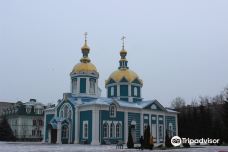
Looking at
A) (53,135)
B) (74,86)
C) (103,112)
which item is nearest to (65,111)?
(53,135)

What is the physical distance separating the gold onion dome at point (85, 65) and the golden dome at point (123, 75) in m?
4.68

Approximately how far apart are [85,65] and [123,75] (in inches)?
263

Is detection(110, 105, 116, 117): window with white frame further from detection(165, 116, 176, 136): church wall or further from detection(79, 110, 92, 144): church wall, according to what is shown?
detection(165, 116, 176, 136): church wall

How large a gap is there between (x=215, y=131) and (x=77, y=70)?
1971cm

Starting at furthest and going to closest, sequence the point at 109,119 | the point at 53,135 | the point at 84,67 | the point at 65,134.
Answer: the point at 84,67
the point at 53,135
the point at 65,134
the point at 109,119

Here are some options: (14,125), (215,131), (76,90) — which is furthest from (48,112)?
(215,131)

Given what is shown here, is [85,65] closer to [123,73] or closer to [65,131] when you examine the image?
[123,73]

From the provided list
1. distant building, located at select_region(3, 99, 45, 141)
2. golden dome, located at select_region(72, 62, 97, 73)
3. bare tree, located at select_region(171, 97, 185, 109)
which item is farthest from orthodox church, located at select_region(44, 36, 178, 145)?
bare tree, located at select_region(171, 97, 185, 109)

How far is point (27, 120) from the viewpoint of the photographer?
232 ft

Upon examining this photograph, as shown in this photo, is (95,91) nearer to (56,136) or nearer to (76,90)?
(76,90)

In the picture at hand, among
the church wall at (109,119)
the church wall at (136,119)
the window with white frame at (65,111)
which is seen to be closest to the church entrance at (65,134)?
the window with white frame at (65,111)

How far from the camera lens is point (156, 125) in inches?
2141

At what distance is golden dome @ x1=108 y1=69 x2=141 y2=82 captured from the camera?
181 feet

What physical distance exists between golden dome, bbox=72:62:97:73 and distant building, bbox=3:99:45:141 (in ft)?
74.4
